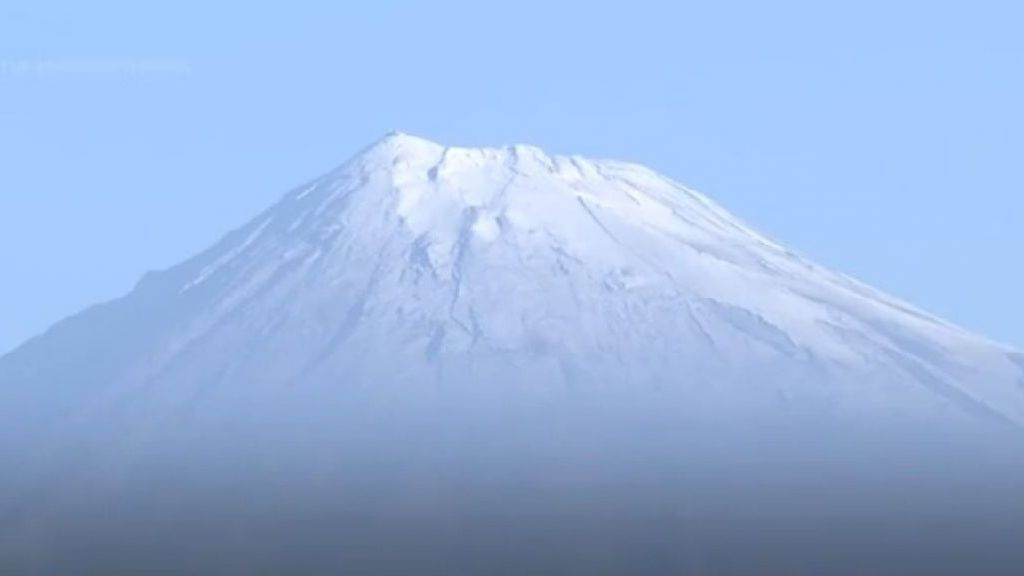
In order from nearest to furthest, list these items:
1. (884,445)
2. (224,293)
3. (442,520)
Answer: (442,520) → (884,445) → (224,293)

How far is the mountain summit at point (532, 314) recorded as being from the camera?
79.4m

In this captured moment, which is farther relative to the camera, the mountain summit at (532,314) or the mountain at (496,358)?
the mountain summit at (532,314)

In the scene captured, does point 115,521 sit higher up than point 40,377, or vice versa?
point 40,377

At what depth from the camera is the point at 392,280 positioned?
81750 mm

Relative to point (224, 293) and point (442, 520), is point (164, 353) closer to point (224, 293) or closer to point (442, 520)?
point (224, 293)

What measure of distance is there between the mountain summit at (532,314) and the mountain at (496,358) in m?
0.09

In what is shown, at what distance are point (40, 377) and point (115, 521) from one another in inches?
918

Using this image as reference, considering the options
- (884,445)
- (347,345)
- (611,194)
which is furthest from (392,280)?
(884,445)

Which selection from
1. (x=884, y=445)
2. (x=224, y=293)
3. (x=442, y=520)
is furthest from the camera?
(x=224, y=293)

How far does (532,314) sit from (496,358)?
2.53m

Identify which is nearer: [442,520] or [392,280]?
[442,520]

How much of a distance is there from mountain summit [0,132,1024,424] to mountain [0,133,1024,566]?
0.09 metres

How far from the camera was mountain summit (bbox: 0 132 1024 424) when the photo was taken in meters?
79.4

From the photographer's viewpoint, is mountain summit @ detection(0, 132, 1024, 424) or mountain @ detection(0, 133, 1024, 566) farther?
mountain summit @ detection(0, 132, 1024, 424)
